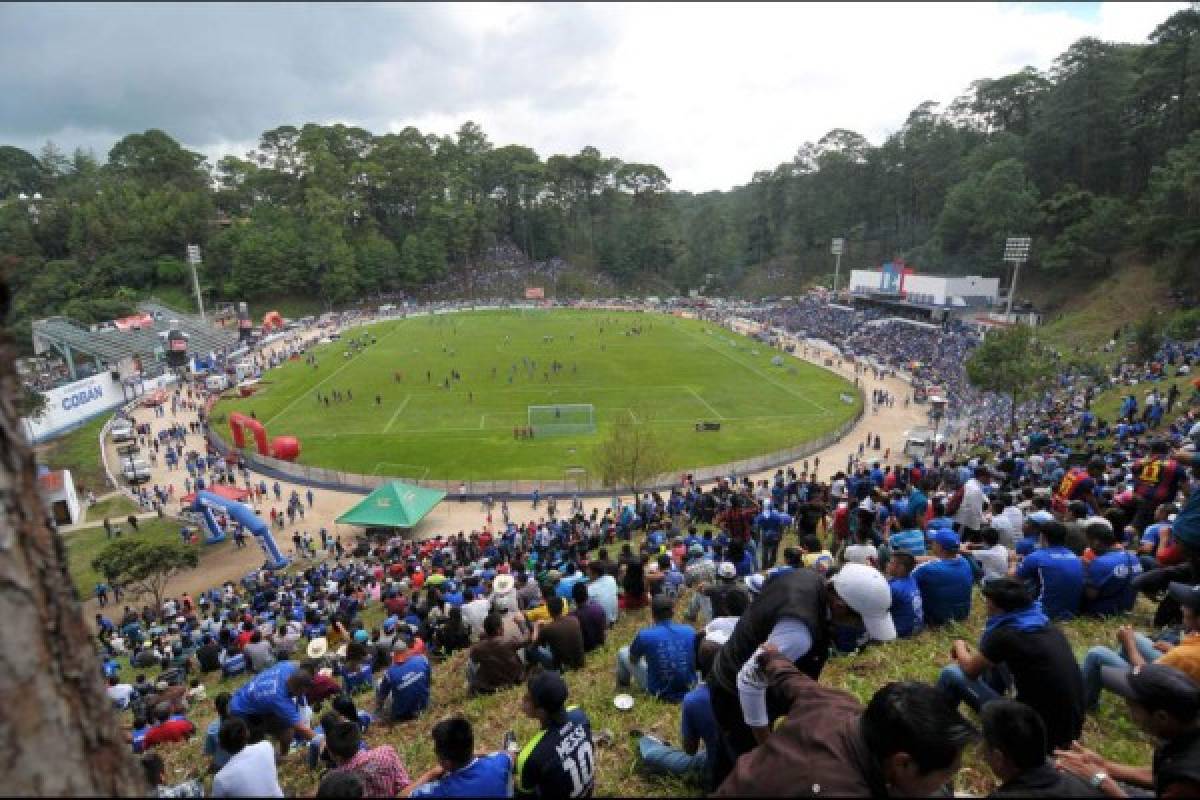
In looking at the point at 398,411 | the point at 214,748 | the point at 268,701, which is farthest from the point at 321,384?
the point at 268,701

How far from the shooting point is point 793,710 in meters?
3.29

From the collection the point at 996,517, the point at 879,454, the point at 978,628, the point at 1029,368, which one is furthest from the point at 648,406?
the point at 978,628

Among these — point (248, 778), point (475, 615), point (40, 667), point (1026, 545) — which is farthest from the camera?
point (475, 615)

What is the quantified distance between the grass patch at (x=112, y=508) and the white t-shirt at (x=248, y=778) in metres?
29.6

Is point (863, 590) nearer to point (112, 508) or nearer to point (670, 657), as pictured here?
point (670, 657)

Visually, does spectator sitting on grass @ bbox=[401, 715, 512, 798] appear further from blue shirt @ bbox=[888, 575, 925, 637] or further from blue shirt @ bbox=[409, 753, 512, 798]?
blue shirt @ bbox=[888, 575, 925, 637]

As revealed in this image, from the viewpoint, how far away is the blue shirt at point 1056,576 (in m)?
6.96

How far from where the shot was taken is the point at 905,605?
6.88m

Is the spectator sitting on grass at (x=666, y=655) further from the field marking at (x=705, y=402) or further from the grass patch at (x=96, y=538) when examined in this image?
the field marking at (x=705, y=402)

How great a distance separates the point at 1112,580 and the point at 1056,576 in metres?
0.71

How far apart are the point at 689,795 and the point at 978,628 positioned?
4.66 metres

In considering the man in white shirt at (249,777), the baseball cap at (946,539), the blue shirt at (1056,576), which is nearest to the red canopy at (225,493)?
the man in white shirt at (249,777)

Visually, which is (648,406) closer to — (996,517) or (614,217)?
(996,517)

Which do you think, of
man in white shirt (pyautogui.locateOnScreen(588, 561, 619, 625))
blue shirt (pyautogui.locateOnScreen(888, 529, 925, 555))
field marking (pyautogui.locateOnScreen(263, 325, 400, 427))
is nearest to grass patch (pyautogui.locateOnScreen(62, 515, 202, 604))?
field marking (pyautogui.locateOnScreen(263, 325, 400, 427))
